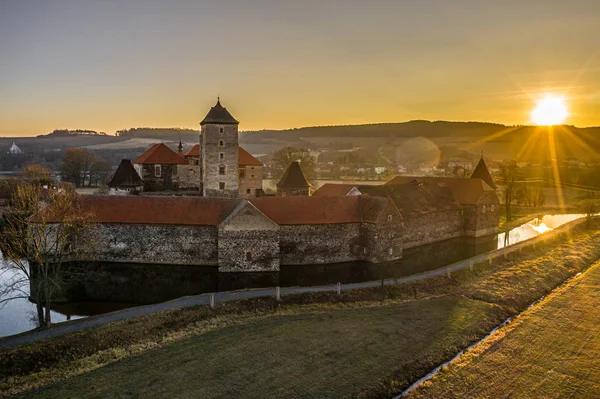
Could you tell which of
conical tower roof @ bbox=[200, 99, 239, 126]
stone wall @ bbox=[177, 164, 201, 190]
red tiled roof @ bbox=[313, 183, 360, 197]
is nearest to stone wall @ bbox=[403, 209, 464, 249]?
red tiled roof @ bbox=[313, 183, 360, 197]

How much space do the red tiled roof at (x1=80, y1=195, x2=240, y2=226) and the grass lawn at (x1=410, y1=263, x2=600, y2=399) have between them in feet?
55.4

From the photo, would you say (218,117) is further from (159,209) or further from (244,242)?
(244,242)

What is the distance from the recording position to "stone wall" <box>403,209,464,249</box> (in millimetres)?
33344

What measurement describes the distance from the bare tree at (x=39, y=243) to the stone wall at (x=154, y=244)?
4.19 ft

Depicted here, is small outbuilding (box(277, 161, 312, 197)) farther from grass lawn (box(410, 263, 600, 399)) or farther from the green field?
grass lawn (box(410, 263, 600, 399))

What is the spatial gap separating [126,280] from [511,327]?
19206mm

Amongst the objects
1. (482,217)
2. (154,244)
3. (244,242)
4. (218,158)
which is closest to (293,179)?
(218,158)

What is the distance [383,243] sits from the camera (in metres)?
28.7

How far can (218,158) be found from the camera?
124 feet

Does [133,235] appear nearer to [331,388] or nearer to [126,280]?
[126,280]

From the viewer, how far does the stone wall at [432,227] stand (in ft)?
109

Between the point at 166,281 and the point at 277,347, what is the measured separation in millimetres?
11532

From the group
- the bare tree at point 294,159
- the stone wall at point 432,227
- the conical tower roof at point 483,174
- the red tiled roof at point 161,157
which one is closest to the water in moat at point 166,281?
the stone wall at point 432,227

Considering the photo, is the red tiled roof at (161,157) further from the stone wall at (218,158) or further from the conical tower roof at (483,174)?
the conical tower roof at (483,174)
